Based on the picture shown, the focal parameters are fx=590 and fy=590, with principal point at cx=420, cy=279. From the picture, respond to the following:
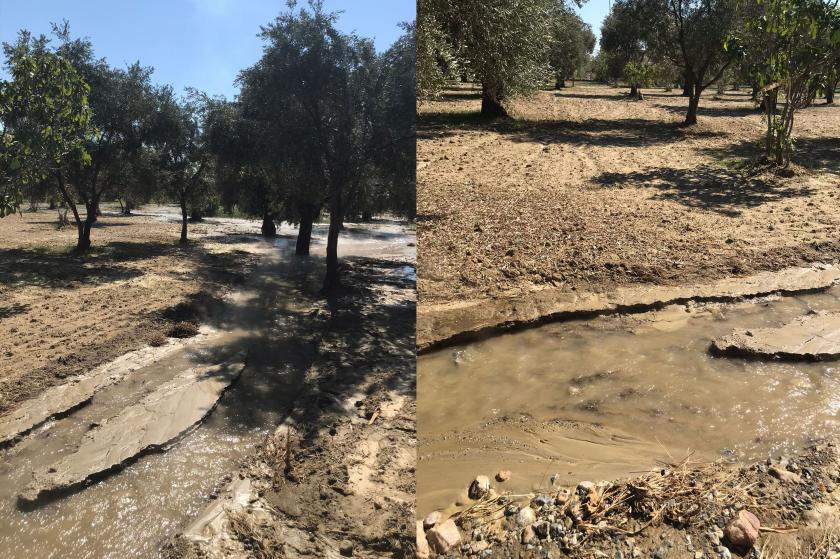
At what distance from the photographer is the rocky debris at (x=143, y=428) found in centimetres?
155

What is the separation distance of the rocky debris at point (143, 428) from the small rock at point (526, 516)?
1.65 m

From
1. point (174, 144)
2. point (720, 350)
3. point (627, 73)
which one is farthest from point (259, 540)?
point (627, 73)

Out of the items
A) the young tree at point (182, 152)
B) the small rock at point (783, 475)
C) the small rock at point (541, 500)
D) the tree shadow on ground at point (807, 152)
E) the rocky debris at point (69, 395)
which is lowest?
the small rock at point (541, 500)

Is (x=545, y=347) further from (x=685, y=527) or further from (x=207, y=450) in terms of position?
(x=207, y=450)

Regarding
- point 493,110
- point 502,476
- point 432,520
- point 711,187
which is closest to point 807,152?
point 711,187

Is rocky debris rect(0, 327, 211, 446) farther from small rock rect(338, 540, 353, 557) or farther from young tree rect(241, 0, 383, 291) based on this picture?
small rock rect(338, 540, 353, 557)

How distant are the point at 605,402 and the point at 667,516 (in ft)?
4.55

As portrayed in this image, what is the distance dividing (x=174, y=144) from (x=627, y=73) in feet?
94.0

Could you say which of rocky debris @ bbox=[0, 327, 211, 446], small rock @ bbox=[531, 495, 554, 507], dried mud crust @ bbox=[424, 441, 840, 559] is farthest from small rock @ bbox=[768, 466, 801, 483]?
rocky debris @ bbox=[0, 327, 211, 446]

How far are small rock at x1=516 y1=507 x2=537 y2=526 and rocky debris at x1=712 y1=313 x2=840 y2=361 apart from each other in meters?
2.77

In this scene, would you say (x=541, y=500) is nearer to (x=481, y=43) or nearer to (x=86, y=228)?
(x=86, y=228)

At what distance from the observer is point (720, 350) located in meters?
4.89

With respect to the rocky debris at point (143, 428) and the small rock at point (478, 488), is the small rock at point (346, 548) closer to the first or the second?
the rocky debris at point (143, 428)

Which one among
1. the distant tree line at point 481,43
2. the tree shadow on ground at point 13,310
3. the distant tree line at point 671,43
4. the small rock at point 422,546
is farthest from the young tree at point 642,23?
the tree shadow on ground at point 13,310
